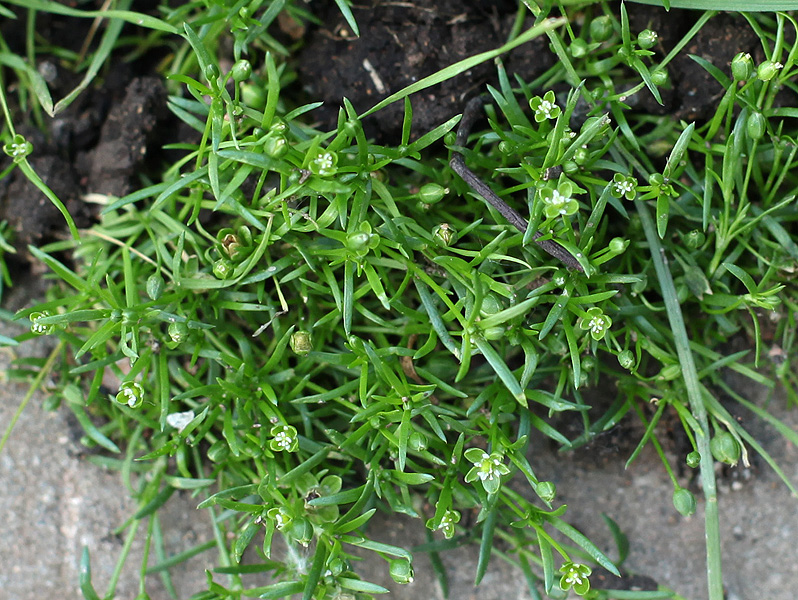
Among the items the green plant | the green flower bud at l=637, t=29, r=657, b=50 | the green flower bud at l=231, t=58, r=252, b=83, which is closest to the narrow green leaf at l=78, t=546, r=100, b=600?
the green plant

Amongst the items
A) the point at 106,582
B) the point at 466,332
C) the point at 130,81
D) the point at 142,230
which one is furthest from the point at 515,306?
the point at 106,582

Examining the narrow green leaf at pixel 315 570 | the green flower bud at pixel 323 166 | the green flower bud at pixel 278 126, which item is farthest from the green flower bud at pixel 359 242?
the narrow green leaf at pixel 315 570

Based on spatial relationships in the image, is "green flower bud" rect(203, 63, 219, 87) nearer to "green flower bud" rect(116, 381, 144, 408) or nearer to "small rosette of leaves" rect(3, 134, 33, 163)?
"small rosette of leaves" rect(3, 134, 33, 163)

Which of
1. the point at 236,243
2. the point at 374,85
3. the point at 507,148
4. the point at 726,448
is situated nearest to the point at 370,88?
the point at 374,85

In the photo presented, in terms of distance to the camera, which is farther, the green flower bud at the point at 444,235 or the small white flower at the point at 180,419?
the small white flower at the point at 180,419

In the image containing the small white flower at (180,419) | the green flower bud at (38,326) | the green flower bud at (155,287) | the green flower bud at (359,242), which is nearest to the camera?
the green flower bud at (359,242)

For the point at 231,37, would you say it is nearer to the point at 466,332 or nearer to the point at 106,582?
the point at 466,332

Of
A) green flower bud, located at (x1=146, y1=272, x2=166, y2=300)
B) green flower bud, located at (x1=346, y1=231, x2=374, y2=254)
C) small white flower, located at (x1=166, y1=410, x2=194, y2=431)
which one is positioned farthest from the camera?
small white flower, located at (x1=166, y1=410, x2=194, y2=431)

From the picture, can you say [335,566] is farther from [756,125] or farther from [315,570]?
[756,125]

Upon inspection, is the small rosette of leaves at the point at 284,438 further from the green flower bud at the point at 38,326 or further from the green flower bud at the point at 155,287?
the green flower bud at the point at 38,326
